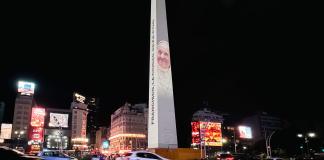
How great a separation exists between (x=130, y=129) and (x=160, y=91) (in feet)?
350

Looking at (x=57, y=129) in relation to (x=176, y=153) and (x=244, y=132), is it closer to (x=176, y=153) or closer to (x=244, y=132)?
(x=244, y=132)

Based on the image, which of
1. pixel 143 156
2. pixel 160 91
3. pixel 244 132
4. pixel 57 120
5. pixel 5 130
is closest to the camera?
pixel 143 156

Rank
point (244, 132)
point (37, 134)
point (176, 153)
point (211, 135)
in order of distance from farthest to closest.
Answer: point (211, 135), point (37, 134), point (244, 132), point (176, 153)

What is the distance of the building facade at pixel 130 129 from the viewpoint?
414 feet

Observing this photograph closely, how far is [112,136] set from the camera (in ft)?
487

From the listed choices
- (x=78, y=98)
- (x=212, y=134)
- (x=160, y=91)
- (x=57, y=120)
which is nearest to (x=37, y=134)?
(x=57, y=120)

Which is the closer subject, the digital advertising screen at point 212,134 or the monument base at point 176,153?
the monument base at point 176,153

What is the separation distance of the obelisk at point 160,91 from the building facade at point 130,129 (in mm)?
102655

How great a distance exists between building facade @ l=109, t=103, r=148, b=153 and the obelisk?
103 meters

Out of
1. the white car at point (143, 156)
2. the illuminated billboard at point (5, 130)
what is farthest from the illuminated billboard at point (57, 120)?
the white car at point (143, 156)

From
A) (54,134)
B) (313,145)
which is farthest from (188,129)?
(313,145)

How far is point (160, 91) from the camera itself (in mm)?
24469

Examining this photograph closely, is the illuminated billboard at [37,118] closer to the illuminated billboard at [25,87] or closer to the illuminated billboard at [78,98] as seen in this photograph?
the illuminated billboard at [25,87]

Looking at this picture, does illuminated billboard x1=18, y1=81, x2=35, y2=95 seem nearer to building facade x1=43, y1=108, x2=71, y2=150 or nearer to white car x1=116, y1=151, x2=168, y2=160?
building facade x1=43, y1=108, x2=71, y2=150
